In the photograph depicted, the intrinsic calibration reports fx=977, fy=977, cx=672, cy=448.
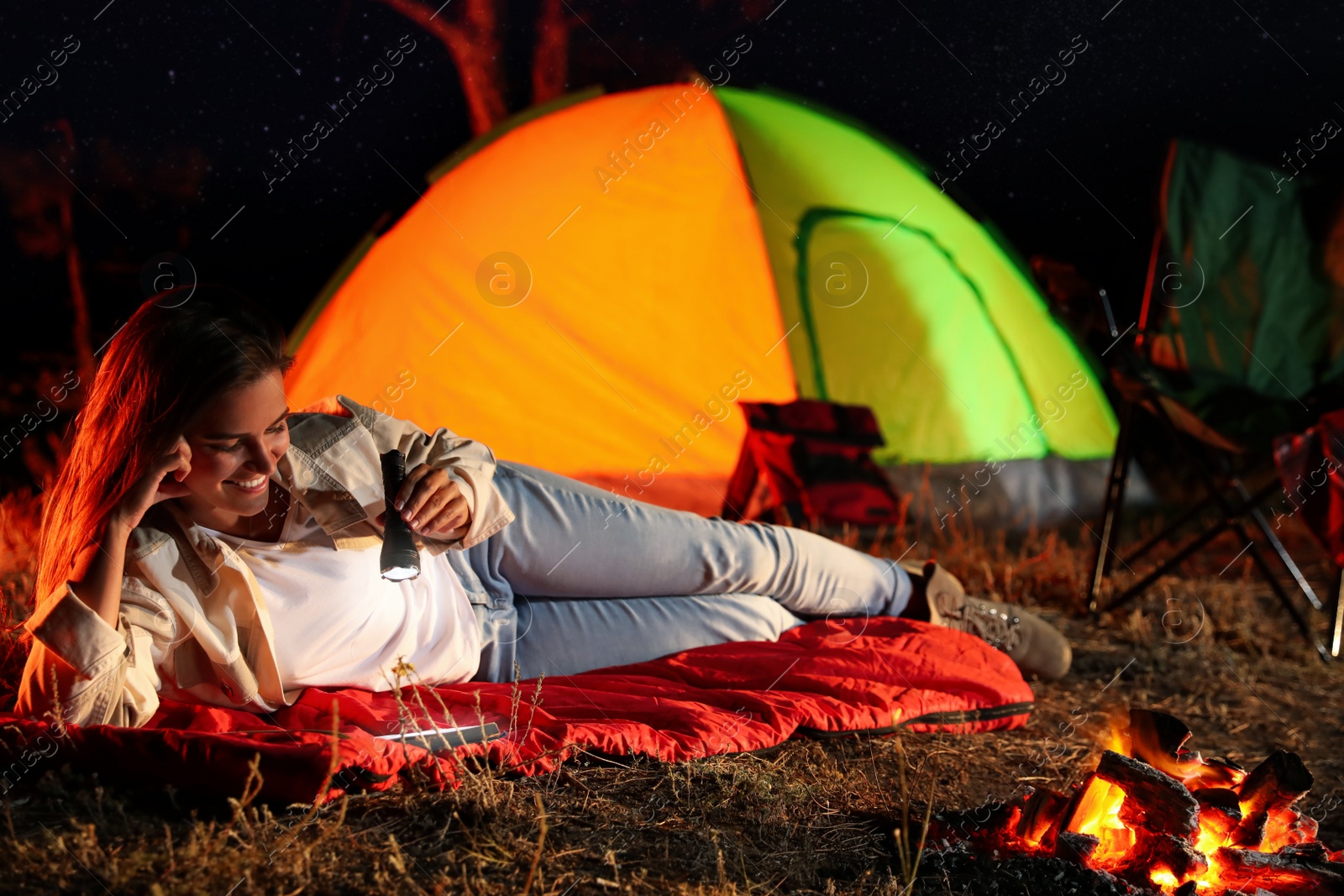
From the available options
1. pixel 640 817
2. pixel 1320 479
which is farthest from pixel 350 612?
pixel 1320 479

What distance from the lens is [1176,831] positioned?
1.34m

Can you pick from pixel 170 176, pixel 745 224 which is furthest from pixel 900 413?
pixel 170 176

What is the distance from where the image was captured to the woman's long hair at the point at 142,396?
1328 millimetres

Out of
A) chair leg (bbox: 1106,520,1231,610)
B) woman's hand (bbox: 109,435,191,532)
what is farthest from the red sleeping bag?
chair leg (bbox: 1106,520,1231,610)

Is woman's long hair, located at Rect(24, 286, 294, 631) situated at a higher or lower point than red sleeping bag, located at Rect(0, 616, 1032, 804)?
higher

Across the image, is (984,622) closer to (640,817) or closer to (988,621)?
(988,621)

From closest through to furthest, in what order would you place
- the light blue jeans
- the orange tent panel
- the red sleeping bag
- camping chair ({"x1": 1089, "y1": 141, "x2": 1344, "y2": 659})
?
the red sleeping bag
the light blue jeans
camping chair ({"x1": 1089, "y1": 141, "x2": 1344, "y2": 659})
the orange tent panel

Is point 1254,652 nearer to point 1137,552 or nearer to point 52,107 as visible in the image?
point 1137,552

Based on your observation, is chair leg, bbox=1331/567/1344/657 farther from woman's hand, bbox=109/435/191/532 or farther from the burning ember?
woman's hand, bbox=109/435/191/532

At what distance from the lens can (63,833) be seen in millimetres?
1150

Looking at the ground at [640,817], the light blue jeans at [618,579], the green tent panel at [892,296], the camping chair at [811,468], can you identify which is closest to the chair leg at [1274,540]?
the ground at [640,817]

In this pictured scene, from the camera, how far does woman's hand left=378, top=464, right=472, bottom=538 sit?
147 cm

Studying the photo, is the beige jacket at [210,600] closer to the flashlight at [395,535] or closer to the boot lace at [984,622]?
the flashlight at [395,535]

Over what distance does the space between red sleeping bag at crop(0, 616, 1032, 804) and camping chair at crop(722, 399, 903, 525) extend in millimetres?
1124
